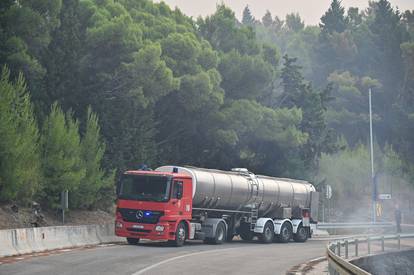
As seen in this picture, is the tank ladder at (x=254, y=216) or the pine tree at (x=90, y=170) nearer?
the tank ladder at (x=254, y=216)

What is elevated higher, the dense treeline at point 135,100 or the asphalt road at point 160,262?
the dense treeline at point 135,100

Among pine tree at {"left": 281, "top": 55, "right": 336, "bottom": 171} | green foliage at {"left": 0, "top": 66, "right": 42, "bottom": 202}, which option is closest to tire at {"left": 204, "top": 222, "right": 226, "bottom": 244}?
green foliage at {"left": 0, "top": 66, "right": 42, "bottom": 202}

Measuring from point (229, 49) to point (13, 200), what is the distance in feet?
89.5

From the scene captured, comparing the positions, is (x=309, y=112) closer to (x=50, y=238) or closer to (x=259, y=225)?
(x=259, y=225)

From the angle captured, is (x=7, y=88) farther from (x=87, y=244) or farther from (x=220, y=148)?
(x=220, y=148)

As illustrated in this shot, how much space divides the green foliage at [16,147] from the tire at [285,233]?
1144cm

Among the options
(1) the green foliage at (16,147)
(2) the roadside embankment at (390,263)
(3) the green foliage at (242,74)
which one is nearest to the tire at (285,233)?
(2) the roadside embankment at (390,263)

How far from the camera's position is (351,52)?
11431 cm

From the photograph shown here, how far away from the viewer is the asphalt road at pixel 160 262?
19.2 meters

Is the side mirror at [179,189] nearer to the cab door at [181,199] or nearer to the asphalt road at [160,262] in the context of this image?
the cab door at [181,199]

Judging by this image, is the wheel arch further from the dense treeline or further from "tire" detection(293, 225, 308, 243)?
the dense treeline

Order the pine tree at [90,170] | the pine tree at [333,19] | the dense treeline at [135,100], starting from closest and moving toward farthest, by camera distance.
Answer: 1. the dense treeline at [135,100]
2. the pine tree at [90,170]
3. the pine tree at [333,19]

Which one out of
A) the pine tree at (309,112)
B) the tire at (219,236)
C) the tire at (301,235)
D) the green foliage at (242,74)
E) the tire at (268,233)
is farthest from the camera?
the pine tree at (309,112)

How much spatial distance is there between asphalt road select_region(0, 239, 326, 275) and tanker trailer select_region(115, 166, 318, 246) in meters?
1.28
